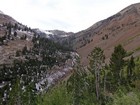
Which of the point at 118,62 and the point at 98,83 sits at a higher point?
the point at 118,62

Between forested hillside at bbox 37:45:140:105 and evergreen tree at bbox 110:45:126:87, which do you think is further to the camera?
evergreen tree at bbox 110:45:126:87

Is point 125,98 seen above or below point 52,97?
above

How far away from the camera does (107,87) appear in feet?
462

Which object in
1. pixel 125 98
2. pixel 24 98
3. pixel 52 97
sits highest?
pixel 125 98

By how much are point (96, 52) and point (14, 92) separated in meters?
40.7

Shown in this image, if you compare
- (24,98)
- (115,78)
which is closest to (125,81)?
(115,78)

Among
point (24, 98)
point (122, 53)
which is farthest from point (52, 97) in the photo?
point (24, 98)

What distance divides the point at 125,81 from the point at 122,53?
33.7ft

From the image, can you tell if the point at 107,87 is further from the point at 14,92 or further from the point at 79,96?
Result: the point at 14,92

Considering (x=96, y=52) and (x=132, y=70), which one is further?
(x=132, y=70)

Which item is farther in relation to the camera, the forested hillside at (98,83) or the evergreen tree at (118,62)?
the evergreen tree at (118,62)

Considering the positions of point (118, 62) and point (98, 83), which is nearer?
point (118, 62)

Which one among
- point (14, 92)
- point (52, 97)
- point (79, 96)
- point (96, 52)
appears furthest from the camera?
point (14, 92)

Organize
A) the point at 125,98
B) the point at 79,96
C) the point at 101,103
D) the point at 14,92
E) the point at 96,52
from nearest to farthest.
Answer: the point at 125,98 → the point at 101,103 → the point at 96,52 → the point at 79,96 → the point at 14,92
